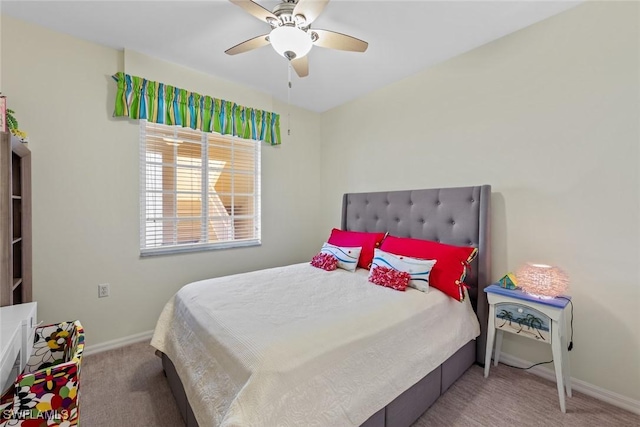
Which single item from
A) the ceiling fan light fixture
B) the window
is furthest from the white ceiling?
the window

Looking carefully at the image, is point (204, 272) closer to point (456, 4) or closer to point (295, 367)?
point (295, 367)

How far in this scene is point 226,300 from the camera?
1.72 m

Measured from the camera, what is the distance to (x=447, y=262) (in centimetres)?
209

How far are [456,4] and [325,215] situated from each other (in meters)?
2.63

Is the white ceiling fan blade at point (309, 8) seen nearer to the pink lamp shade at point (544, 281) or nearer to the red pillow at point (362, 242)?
the red pillow at point (362, 242)

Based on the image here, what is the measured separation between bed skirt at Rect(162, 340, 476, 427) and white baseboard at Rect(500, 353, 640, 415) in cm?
42

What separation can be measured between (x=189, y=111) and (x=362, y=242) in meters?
2.20

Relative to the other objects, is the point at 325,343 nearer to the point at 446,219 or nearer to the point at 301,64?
the point at 446,219

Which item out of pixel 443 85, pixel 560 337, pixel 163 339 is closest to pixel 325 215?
pixel 443 85

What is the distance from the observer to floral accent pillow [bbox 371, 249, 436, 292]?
6.57ft

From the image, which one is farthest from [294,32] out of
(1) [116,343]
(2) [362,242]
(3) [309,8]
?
(1) [116,343]

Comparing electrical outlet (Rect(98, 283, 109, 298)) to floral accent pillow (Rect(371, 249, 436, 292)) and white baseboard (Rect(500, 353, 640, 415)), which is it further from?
white baseboard (Rect(500, 353, 640, 415))

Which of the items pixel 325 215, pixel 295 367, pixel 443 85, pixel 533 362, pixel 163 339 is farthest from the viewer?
pixel 325 215

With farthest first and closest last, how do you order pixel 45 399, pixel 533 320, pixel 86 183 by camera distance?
pixel 86 183, pixel 533 320, pixel 45 399
